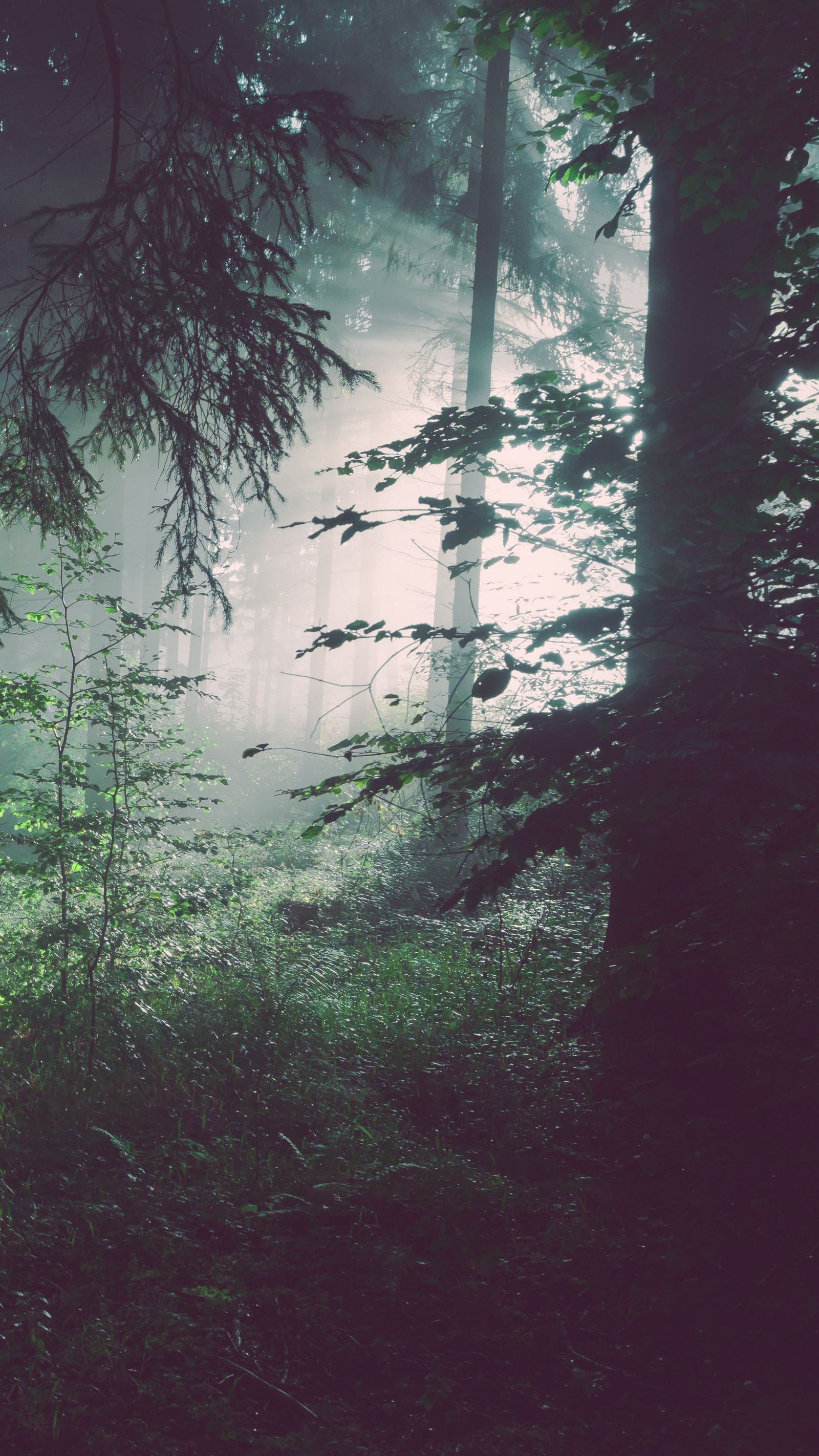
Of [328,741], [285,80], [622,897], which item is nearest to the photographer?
[622,897]

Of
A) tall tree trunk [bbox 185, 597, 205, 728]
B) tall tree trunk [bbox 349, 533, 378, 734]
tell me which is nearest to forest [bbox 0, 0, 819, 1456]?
tall tree trunk [bbox 349, 533, 378, 734]

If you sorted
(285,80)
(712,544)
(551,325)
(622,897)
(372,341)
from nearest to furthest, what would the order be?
(712,544)
(622,897)
(285,80)
(551,325)
(372,341)

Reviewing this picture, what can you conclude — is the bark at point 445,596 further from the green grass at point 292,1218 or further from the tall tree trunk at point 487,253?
the green grass at point 292,1218

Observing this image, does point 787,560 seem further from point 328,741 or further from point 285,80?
point 328,741

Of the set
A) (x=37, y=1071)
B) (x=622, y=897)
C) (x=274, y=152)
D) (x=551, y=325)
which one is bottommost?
(x=37, y=1071)

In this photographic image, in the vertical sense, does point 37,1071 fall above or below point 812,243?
below

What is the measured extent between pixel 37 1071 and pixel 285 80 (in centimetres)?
1150

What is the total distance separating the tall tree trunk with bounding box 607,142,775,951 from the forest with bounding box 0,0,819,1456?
23 mm

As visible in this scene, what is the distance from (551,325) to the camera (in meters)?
14.5

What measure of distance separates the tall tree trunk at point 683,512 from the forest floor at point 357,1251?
3.22 ft

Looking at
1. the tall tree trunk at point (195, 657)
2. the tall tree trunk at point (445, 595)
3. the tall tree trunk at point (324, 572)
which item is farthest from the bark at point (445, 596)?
the tall tree trunk at point (195, 657)

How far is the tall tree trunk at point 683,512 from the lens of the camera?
241 centimetres

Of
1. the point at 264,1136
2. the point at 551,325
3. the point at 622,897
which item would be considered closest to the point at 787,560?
the point at 622,897

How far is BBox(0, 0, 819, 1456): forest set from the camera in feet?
7.67
